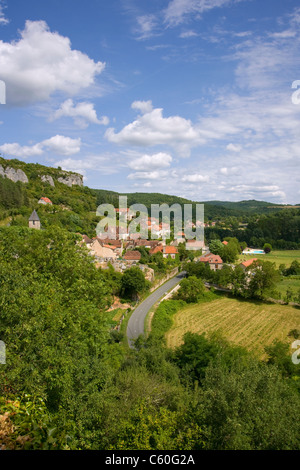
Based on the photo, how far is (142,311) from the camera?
91.8ft

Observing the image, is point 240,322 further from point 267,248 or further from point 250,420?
point 267,248

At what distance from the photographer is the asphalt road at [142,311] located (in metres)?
22.4

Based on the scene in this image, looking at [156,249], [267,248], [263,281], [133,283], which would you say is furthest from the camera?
[267,248]

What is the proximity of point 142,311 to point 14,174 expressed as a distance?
65.2 m

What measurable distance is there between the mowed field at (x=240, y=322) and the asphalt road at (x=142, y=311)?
279 cm

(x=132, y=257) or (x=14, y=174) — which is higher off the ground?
(x=14, y=174)

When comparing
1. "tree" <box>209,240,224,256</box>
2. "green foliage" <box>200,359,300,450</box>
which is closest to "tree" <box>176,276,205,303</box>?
"green foliage" <box>200,359,300,450</box>

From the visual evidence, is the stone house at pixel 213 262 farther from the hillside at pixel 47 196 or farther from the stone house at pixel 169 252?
the hillside at pixel 47 196

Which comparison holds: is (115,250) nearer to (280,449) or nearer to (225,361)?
(225,361)

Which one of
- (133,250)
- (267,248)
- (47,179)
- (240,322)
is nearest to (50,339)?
(240,322)

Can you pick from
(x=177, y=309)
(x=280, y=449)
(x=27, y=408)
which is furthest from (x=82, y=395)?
(x=177, y=309)

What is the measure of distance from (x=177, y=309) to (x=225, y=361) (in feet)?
51.7

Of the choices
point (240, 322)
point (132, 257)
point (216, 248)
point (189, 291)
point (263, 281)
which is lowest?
A: point (240, 322)

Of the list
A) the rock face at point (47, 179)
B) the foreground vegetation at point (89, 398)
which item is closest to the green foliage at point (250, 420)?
the foreground vegetation at point (89, 398)
